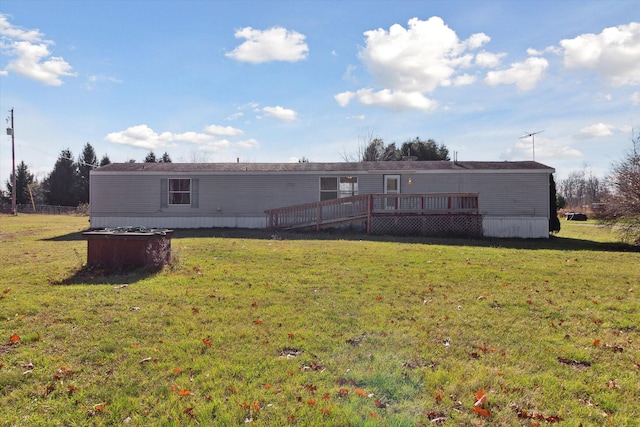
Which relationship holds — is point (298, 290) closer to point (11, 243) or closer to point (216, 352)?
point (216, 352)

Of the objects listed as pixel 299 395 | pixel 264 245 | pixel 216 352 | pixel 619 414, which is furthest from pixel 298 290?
pixel 264 245

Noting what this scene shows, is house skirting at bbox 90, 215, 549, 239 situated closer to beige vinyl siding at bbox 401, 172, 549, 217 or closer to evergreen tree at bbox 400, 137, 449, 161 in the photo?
beige vinyl siding at bbox 401, 172, 549, 217

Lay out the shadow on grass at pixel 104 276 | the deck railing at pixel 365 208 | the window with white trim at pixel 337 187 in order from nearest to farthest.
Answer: the shadow on grass at pixel 104 276
the deck railing at pixel 365 208
the window with white trim at pixel 337 187

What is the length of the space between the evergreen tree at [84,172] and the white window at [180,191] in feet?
111

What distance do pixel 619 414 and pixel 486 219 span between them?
15.2 m

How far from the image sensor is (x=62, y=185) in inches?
1854

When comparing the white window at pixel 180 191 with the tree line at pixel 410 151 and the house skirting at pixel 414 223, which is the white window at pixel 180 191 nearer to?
the house skirting at pixel 414 223

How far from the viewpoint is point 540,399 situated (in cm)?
327

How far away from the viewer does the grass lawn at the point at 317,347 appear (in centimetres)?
311

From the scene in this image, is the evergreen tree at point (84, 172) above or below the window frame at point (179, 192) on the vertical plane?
above

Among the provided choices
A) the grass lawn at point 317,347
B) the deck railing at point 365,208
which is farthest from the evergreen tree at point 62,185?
the grass lawn at point 317,347

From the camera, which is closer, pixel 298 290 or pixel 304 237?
pixel 298 290

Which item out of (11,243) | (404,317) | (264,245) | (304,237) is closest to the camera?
(404,317)

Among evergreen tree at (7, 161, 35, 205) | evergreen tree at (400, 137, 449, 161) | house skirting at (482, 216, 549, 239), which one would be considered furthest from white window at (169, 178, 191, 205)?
evergreen tree at (7, 161, 35, 205)
